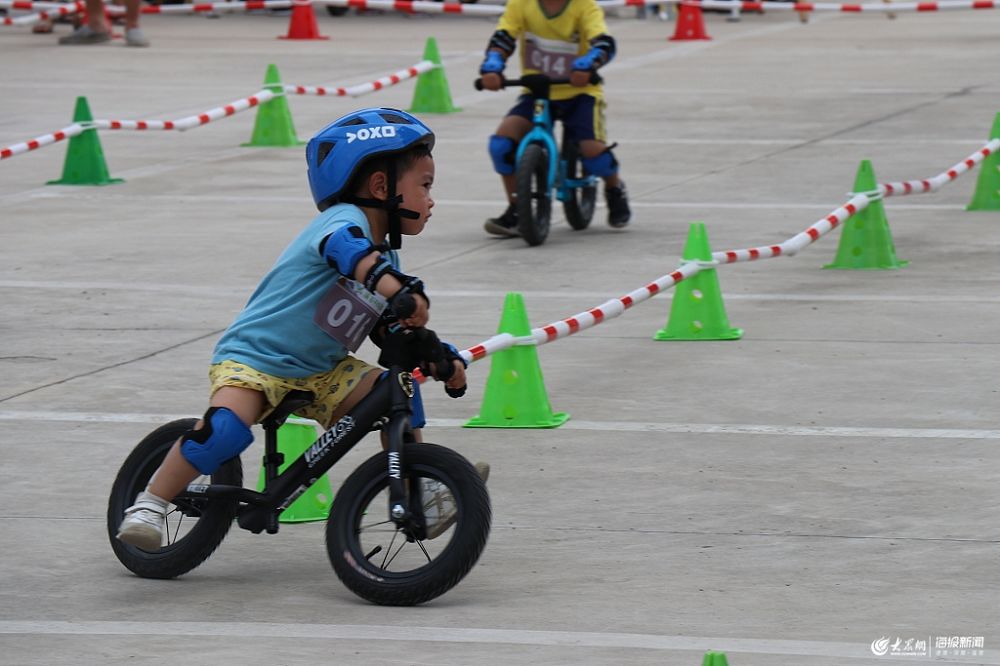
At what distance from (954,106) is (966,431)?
13.0 m

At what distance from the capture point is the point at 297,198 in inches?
606

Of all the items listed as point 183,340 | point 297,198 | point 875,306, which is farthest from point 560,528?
point 297,198

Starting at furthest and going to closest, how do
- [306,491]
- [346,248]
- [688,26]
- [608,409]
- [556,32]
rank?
[688,26] → [556,32] → [608,409] → [306,491] → [346,248]

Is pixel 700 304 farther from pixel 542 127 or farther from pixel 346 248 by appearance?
pixel 346 248

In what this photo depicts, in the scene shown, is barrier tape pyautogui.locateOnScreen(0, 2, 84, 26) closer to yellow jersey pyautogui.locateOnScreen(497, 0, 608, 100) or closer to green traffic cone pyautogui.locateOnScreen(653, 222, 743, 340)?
yellow jersey pyautogui.locateOnScreen(497, 0, 608, 100)

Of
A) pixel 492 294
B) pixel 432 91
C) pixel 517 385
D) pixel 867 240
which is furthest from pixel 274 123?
pixel 517 385

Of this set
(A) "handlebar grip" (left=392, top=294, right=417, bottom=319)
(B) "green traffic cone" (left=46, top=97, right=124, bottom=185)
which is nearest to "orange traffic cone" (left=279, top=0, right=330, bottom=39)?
(B) "green traffic cone" (left=46, top=97, right=124, bottom=185)

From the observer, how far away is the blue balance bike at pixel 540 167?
12.8m

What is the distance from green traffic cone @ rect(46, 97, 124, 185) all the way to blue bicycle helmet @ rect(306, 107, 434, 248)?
409 inches

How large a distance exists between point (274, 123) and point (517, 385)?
10770 millimetres

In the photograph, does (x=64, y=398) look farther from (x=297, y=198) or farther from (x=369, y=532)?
(x=297, y=198)

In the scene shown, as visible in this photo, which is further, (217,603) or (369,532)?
(369,532)

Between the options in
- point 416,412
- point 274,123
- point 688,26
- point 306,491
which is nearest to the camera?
point 416,412

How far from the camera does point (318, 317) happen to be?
618 centimetres
